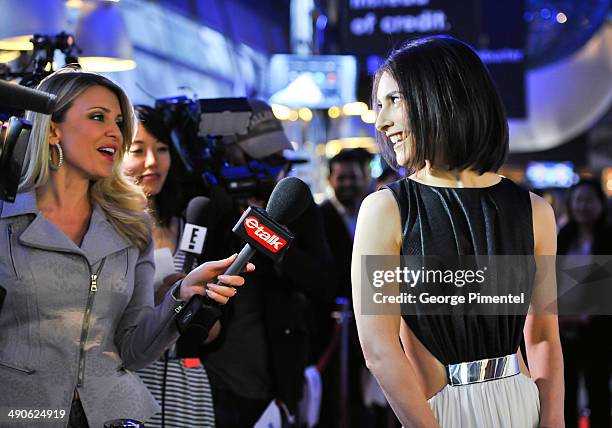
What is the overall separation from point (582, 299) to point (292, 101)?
2509 millimetres

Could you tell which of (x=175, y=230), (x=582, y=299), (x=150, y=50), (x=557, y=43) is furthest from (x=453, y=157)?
(x=557, y=43)

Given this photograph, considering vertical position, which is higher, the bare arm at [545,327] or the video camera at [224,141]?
the video camera at [224,141]

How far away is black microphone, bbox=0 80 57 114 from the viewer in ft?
5.99

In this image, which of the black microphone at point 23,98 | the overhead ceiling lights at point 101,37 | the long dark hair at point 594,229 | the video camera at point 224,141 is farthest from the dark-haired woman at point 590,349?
the black microphone at point 23,98

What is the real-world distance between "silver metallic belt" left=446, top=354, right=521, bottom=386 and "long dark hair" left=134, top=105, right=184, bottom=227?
1.70 meters

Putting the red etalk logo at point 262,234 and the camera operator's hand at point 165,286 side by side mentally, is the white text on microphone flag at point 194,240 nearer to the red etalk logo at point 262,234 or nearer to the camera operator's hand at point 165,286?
the camera operator's hand at point 165,286

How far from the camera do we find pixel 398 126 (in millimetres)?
2404

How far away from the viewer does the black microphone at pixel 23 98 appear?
1827mm

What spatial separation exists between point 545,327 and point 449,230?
1.27ft

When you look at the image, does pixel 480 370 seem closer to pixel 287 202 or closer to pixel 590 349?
pixel 287 202

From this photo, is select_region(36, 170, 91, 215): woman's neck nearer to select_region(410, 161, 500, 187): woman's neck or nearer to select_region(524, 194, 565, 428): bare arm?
select_region(410, 161, 500, 187): woman's neck

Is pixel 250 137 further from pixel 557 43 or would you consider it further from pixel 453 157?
pixel 557 43

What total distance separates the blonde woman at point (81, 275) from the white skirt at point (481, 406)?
0.60 metres

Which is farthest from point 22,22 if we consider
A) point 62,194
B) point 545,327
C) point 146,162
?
point 545,327
